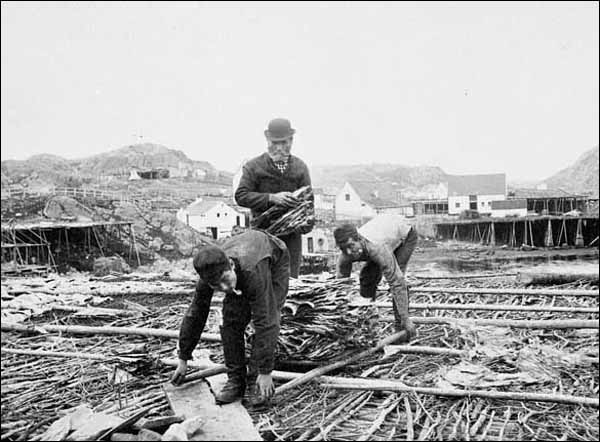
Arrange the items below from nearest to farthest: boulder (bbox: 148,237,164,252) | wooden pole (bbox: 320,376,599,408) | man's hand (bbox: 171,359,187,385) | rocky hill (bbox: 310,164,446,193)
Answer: wooden pole (bbox: 320,376,599,408) → man's hand (bbox: 171,359,187,385) → boulder (bbox: 148,237,164,252) → rocky hill (bbox: 310,164,446,193)

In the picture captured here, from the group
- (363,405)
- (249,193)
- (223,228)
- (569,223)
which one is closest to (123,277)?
(249,193)

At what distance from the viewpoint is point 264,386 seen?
3.53 metres

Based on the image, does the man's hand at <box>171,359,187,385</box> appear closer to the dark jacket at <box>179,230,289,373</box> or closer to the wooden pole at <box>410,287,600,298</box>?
the dark jacket at <box>179,230,289,373</box>

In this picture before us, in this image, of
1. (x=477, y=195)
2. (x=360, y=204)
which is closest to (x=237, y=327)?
(x=477, y=195)

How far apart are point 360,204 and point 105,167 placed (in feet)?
198

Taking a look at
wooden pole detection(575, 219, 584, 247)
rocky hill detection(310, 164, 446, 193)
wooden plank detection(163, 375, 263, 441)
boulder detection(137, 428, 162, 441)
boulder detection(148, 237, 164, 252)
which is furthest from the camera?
rocky hill detection(310, 164, 446, 193)

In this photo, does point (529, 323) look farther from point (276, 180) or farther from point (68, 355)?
point (68, 355)

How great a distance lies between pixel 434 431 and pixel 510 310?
3440mm

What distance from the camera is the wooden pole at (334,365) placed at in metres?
3.77

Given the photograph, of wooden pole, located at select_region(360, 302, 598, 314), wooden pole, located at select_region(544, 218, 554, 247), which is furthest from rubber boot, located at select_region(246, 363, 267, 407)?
wooden pole, located at select_region(544, 218, 554, 247)

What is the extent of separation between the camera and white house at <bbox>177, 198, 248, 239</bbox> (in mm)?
47906

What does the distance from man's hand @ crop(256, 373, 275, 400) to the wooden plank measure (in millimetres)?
151

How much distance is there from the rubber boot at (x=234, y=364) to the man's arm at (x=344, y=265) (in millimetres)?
1686

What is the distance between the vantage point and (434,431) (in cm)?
319
